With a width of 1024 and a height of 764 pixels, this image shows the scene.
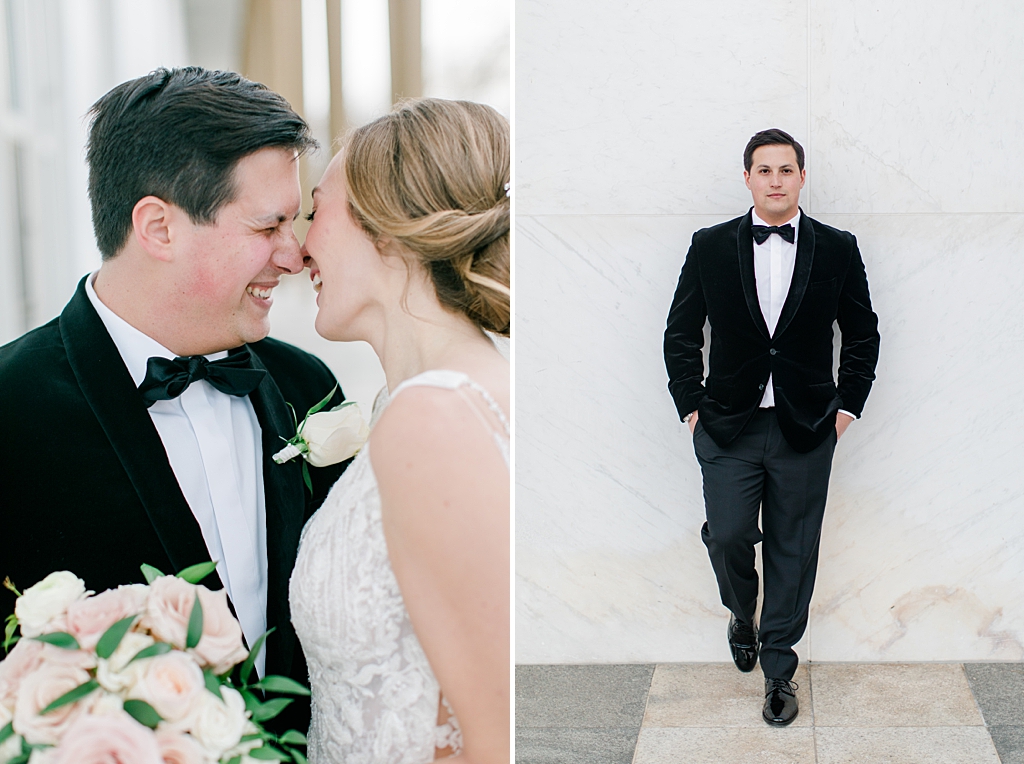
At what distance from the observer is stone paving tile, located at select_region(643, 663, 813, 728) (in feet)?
10.3

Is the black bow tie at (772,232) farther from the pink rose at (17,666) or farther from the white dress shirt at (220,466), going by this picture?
the pink rose at (17,666)

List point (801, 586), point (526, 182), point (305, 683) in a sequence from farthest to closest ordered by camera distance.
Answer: point (526, 182) → point (801, 586) → point (305, 683)

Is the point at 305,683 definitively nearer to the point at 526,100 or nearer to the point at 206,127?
the point at 206,127

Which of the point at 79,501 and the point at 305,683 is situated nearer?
the point at 79,501

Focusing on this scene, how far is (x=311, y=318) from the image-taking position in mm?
1403

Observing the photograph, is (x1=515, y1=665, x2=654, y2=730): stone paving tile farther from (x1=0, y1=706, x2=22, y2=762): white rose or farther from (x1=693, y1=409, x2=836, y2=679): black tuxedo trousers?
(x1=0, y1=706, x2=22, y2=762): white rose

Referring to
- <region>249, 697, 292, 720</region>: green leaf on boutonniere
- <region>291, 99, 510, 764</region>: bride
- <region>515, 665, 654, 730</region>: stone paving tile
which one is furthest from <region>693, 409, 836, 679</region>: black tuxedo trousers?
<region>249, 697, 292, 720</region>: green leaf on boutonniere

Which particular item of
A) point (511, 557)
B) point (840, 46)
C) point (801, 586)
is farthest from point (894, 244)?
point (511, 557)

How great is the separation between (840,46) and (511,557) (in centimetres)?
266

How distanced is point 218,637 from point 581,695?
7.94ft

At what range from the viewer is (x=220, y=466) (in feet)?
4.29

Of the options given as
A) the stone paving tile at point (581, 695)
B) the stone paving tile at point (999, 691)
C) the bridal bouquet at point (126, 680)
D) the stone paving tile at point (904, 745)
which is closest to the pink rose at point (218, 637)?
the bridal bouquet at point (126, 680)

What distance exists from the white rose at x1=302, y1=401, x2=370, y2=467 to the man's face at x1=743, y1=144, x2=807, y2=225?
82.5 inches

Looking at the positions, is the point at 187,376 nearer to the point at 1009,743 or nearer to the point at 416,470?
the point at 416,470
